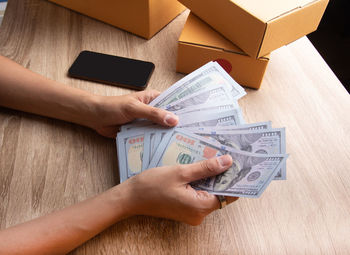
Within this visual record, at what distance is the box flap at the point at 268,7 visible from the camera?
0.80 metres

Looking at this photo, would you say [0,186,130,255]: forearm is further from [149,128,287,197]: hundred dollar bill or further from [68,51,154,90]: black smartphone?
[68,51,154,90]: black smartphone

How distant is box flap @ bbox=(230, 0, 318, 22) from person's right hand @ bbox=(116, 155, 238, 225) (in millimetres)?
395

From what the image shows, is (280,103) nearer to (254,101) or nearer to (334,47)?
(254,101)

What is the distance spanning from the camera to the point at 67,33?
1.09 metres

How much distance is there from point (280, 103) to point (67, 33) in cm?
75

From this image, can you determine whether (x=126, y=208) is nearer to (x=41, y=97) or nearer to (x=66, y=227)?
(x=66, y=227)

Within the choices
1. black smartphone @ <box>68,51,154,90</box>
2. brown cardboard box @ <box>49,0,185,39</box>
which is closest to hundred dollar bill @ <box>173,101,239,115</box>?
black smartphone @ <box>68,51,154,90</box>

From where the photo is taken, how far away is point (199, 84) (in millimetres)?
866

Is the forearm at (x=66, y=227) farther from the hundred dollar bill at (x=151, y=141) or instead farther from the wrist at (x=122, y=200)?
the hundred dollar bill at (x=151, y=141)

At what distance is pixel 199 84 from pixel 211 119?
13 centimetres

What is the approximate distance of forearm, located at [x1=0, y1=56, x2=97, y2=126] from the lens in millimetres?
840

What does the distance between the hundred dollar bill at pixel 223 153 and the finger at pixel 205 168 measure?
0.03 m

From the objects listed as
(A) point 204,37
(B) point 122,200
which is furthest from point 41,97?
(A) point 204,37

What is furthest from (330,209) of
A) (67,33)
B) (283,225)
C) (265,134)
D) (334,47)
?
(334,47)
